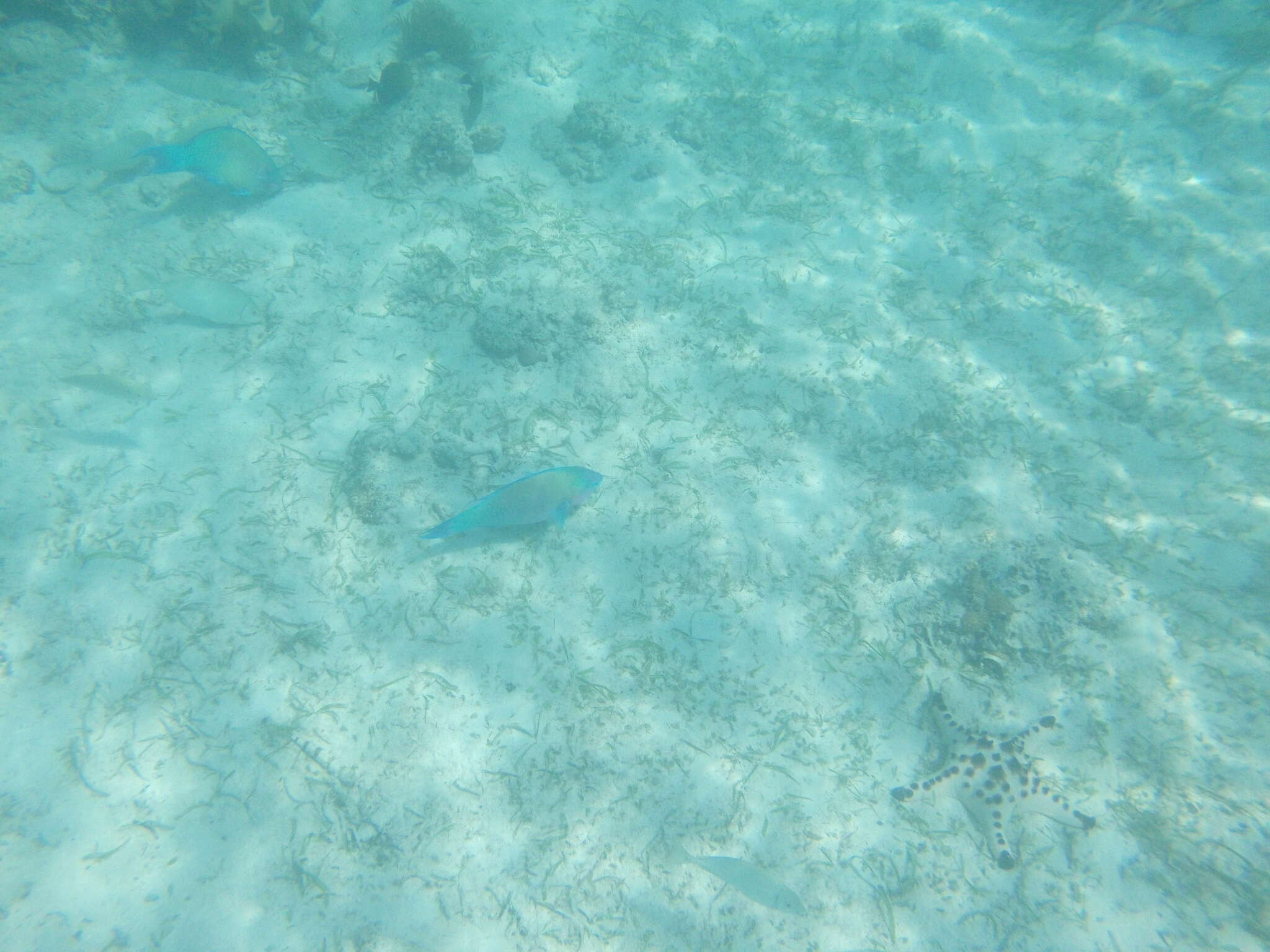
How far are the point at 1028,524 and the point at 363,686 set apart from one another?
5.30 meters

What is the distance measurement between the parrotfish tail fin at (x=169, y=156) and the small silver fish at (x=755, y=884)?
671 cm

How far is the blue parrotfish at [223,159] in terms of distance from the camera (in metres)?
4.51

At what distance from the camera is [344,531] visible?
4.04m

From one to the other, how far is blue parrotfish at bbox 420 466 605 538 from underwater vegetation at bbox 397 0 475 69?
5768 mm

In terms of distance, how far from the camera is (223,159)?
4672 millimetres

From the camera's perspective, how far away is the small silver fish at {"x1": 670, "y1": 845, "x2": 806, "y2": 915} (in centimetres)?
315

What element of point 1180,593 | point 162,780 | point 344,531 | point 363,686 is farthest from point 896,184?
point 162,780

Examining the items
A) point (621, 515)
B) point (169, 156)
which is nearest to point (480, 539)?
point (621, 515)

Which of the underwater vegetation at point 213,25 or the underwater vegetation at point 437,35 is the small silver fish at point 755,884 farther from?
the underwater vegetation at point 213,25

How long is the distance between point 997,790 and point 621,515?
119 inches

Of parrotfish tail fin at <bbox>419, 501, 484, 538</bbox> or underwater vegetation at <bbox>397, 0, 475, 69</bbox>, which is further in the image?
underwater vegetation at <bbox>397, 0, 475, 69</bbox>

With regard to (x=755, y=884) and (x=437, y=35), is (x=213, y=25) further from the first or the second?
(x=755, y=884)

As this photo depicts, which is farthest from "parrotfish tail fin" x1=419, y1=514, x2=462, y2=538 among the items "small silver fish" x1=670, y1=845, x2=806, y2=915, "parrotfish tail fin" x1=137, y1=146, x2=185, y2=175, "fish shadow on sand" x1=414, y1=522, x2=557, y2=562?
"parrotfish tail fin" x1=137, y1=146, x2=185, y2=175

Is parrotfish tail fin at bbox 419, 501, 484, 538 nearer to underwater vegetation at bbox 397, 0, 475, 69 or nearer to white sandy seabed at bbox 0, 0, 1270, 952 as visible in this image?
white sandy seabed at bbox 0, 0, 1270, 952
